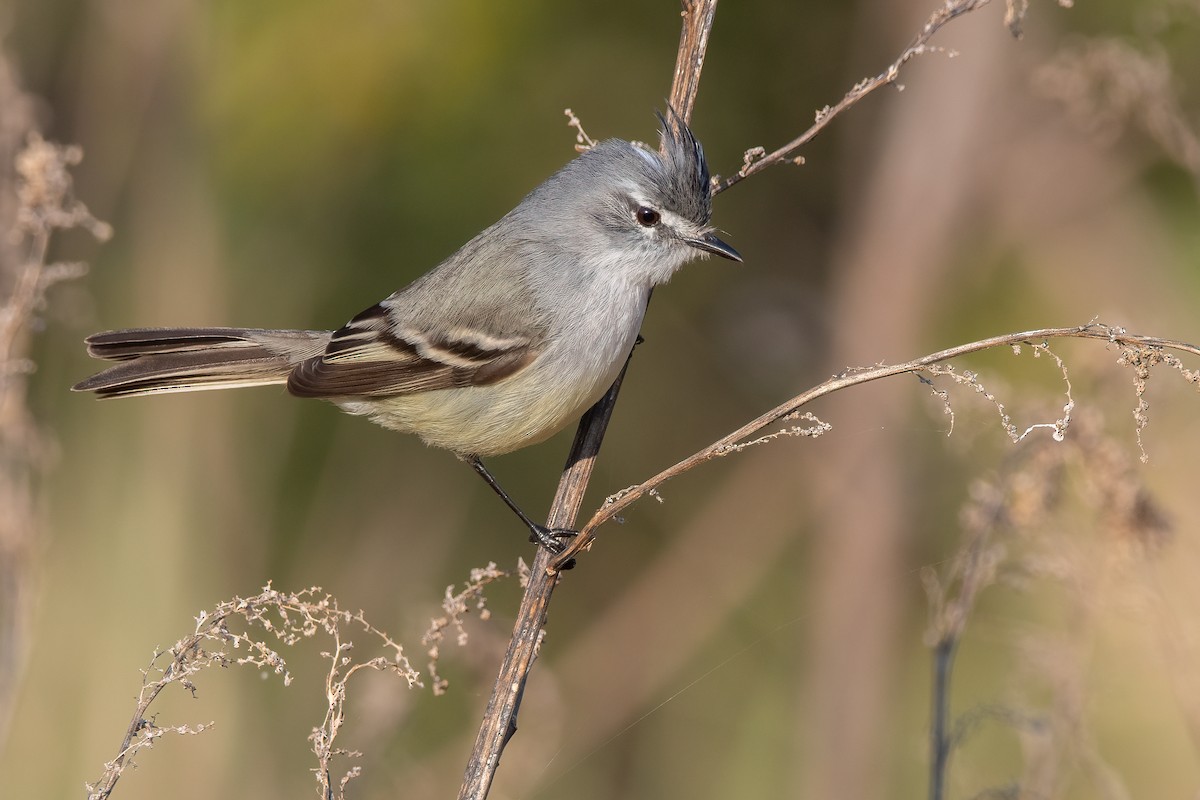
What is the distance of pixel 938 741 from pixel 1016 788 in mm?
183

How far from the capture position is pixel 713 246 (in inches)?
122

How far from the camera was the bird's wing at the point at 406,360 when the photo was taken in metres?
3.08

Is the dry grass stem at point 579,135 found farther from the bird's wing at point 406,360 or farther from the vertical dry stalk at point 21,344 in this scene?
the vertical dry stalk at point 21,344

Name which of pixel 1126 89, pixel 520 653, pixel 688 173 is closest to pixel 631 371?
pixel 688 173

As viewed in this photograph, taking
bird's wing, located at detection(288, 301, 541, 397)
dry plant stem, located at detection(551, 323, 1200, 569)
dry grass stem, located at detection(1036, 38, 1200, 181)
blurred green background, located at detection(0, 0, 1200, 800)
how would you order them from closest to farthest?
dry plant stem, located at detection(551, 323, 1200, 569), dry grass stem, located at detection(1036, 38, 1200, 181), bird's wing, located at detection(288, 301, 541, 397), blurred green background, located at detection(0, 0, 1200, 800)

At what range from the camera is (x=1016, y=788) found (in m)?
2.16

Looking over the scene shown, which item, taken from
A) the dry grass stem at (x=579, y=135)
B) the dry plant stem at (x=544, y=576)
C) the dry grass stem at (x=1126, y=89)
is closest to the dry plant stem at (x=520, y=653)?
the dry plant stem at (x=544, y=576)

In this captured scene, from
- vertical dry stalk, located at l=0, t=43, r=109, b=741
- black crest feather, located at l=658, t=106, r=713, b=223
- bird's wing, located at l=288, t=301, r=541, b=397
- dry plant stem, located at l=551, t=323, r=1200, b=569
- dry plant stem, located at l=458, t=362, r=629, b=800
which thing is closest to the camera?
dry plant stem, located at l=551, t=323, r=1200, b=569

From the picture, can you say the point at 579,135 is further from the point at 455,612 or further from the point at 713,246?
the point at 455,612

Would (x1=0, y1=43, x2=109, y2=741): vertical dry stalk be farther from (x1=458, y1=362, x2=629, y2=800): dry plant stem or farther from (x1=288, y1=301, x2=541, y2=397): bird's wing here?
(x1=458, y1=362, x2=629, y2=800): dry plant stem

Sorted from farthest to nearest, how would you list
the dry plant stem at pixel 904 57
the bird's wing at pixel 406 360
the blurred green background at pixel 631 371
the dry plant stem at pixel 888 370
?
the blurred green background at pixel 631 371
the bird's wing at pixel 406 360
the dry plant stem at pixel 904 57
the dry plant stem at pixel 888 370

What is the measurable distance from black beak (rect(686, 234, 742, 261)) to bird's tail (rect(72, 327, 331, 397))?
3.86 ft

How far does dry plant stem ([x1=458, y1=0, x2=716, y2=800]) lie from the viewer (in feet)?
6.58

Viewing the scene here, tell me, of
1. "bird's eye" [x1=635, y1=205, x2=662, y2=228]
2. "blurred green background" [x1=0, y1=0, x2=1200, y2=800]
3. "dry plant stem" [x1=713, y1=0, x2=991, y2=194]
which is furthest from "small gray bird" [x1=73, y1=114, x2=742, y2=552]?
"dry plant stem" [x1=713, y1=0, x2=991, y2=194]
